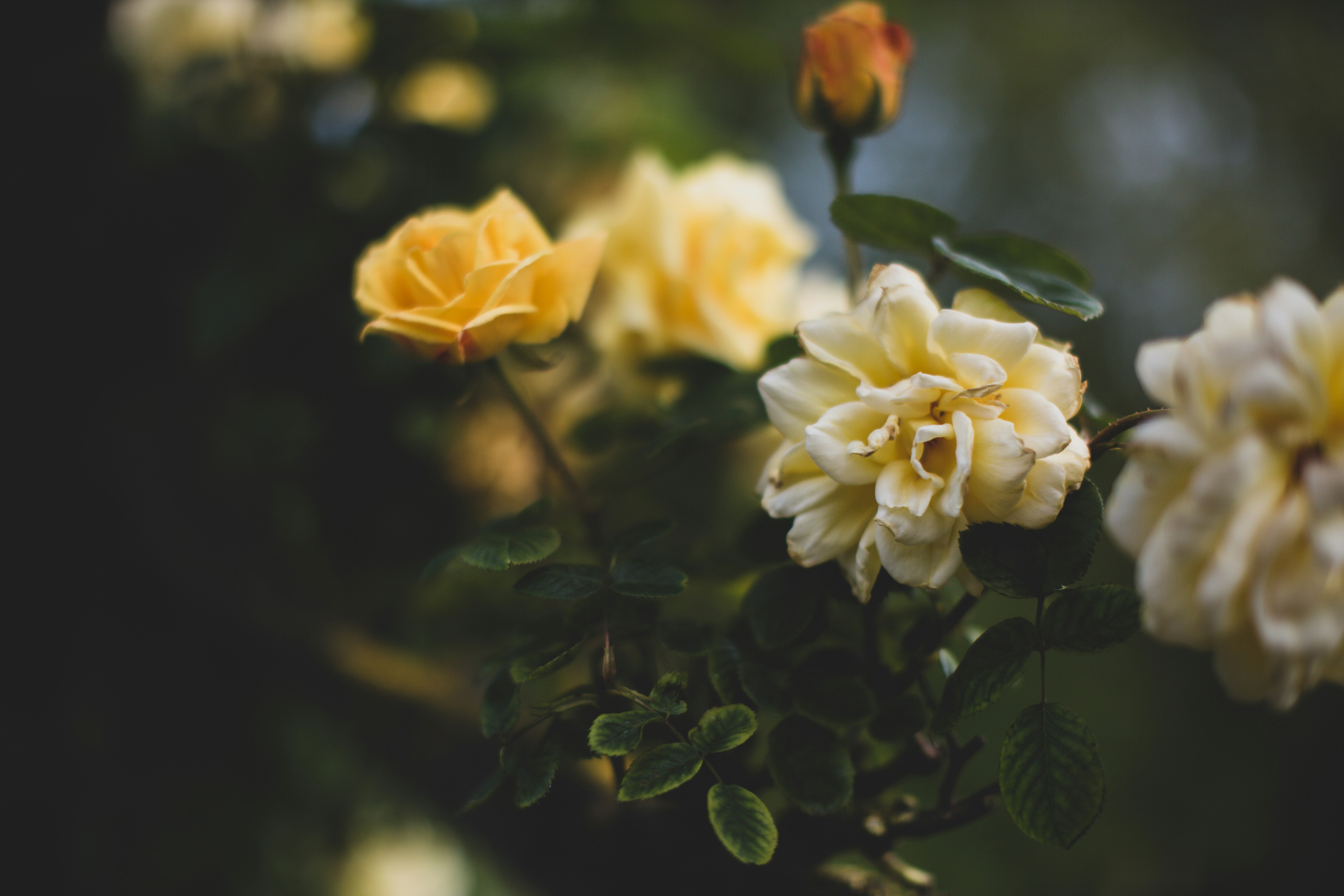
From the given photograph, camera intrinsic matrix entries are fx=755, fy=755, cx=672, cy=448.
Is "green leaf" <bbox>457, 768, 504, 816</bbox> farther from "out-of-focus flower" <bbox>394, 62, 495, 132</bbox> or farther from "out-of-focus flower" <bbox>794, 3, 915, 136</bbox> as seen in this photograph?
"out-of-focus flower" <bbox>394, 62, 495, 132</bbox>

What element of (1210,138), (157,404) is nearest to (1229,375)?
(157,404)

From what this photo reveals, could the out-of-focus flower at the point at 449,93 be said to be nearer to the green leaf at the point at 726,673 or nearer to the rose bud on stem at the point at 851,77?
the rose bud on stem at the point at 851,77

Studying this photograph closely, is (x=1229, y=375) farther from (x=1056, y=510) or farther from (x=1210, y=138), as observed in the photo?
(x=1210, y=138)

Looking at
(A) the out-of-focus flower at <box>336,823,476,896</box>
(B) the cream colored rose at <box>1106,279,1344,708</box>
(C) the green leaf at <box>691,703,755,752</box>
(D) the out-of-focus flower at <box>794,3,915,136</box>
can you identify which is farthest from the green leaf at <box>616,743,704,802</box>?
(A) the out-of-focus flower at <box>336,823,476,896</box>

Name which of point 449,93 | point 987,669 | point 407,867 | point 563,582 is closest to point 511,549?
point 563,582

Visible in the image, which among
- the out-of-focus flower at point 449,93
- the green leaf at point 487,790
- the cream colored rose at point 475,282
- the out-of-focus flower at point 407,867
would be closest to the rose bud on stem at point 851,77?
the cream colored rose at point 475,282

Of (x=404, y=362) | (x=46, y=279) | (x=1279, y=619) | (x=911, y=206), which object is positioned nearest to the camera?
(x=1279, y=619)
